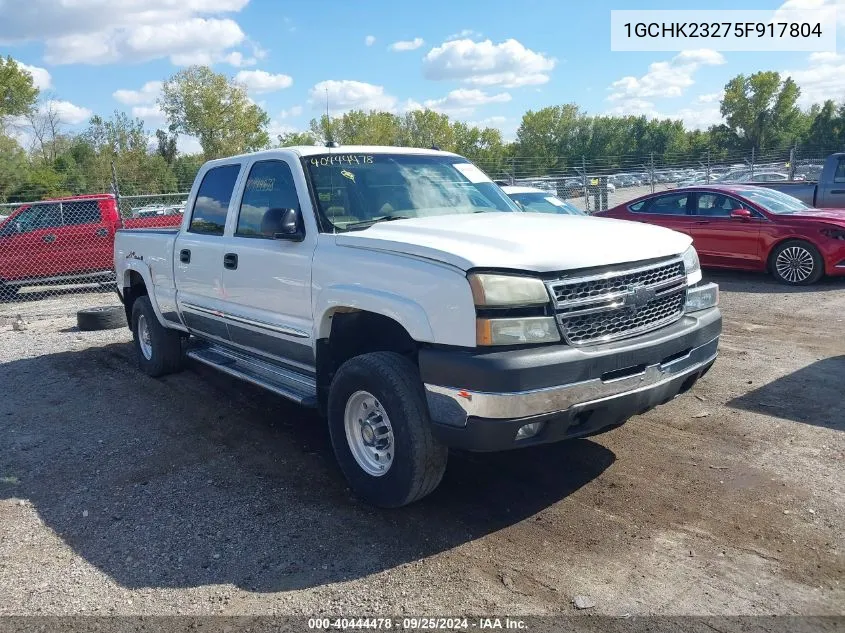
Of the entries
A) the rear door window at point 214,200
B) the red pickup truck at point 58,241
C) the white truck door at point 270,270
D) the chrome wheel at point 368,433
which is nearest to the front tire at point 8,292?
the red pickup truck at point 58,241

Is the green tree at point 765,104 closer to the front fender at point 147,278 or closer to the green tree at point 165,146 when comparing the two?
the green tree at point 165,146

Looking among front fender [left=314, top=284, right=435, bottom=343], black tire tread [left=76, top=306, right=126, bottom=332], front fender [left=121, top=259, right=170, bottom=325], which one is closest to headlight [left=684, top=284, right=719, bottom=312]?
front fender [left=314, top=284, right=435, bottom=343]

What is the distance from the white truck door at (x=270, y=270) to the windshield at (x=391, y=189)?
7.0 inches

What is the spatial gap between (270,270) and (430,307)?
1682 millimetres

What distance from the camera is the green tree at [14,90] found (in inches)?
2192

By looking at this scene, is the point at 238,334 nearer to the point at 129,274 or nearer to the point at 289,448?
the point at 289,448

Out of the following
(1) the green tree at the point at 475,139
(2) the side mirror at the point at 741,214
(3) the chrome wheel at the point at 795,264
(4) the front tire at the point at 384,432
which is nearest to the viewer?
(4) the front tire at the point at 384,432

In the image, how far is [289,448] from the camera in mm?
5160

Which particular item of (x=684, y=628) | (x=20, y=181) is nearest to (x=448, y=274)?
(x=684, y=628)

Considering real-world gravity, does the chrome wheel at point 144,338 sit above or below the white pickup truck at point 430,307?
below

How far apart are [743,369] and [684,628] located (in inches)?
162

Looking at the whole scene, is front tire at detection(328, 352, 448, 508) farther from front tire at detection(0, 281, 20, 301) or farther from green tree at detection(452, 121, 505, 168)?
green tree at detection(452, 121, 505, 168)

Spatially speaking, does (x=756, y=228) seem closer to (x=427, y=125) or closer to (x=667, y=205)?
(x=667, y=205)

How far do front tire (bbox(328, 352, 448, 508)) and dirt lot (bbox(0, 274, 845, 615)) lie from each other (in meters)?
0.21
